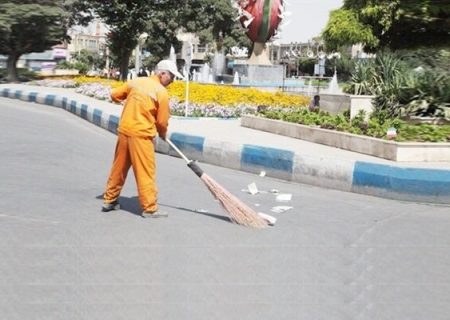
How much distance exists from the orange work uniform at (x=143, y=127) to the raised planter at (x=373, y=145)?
14.7ft

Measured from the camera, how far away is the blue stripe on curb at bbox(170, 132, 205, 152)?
1155 cm

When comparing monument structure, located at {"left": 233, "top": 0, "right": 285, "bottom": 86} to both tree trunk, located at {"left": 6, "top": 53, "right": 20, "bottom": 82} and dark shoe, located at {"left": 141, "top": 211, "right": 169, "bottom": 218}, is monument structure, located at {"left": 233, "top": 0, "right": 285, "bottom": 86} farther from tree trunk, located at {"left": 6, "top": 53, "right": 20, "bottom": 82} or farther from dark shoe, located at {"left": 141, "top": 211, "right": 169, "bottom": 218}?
dark shoe, located at {"left": 141, "top": 211, "right": 169, "bottom": 218}

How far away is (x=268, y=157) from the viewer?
1002 centimetres

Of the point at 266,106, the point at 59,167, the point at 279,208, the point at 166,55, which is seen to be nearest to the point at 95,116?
the point at 266,106

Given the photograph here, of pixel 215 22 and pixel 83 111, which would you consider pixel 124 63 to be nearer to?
pixel 83 111

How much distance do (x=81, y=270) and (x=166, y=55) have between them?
201 feet

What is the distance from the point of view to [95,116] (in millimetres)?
17391

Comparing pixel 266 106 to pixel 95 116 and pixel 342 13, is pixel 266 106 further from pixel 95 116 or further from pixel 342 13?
pixel 342 13

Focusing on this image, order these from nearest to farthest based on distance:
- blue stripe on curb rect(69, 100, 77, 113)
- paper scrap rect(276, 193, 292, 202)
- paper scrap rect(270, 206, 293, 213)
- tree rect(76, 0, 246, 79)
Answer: paper scrap rect(270, 206, 293, 213), paper scrap rect(276, 193, 292, 202), blue stripe on curb rect(69, 100, 77, 113), tree rect(76, 0, 246, 79)

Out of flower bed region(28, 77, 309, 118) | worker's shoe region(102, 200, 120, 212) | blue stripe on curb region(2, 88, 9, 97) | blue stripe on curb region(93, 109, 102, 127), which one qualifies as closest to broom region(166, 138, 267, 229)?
worker's shoe region(102, 200, 120, 212)

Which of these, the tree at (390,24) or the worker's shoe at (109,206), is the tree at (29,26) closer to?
the tree at (390,24)

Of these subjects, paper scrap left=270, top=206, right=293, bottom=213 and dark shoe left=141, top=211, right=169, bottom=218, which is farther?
paper scrap left=270, top=206, right=293, bottom=213

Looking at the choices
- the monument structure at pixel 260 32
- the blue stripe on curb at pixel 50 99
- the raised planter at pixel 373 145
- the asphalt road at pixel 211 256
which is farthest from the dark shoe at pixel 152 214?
the monument structure at pixel 260 32

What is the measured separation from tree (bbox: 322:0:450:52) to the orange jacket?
1549 cm
